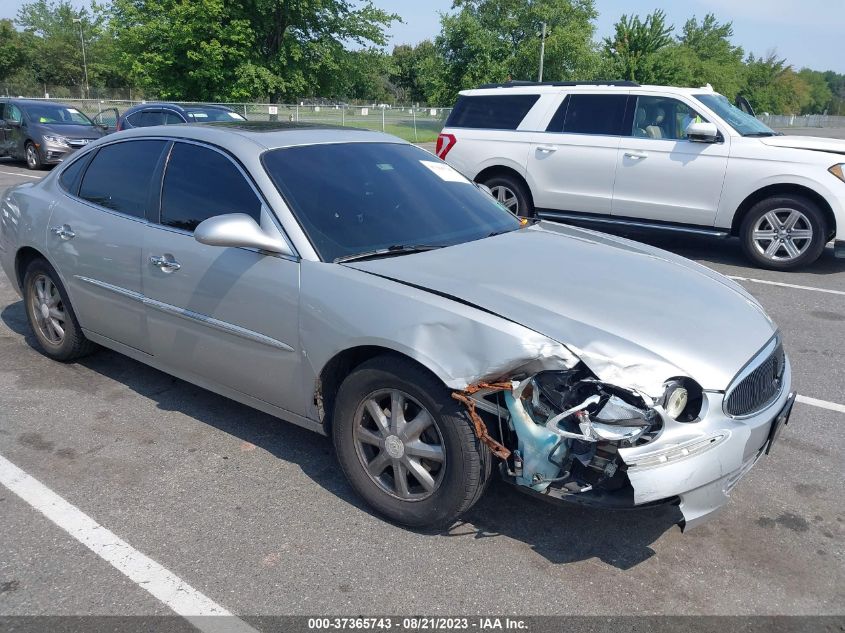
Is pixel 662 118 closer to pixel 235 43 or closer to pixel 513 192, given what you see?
pixel 513 192

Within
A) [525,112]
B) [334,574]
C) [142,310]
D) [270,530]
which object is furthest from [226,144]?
[525,112]

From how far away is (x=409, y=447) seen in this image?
9.81ft

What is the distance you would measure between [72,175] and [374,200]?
7.56 ft

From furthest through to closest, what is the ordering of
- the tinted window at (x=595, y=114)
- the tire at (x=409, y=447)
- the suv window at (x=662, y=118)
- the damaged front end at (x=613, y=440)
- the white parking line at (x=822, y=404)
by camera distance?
1. the tinted window at (x=595, y=114)
2. the suv window at (x=662, y=118)
3. the white parking line at (x=822, y=404)
4. the tire at (x=409, y=447)
5. the damaged front end at (x=613, y=440)

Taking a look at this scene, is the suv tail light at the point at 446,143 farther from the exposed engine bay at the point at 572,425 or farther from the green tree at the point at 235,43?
the green tree at the point at 235,43

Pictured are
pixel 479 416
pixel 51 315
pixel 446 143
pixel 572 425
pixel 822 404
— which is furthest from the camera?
pixel 446 143

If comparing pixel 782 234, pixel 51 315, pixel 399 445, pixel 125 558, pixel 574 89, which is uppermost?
pixel 574 89

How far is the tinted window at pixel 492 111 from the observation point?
30.9 ft

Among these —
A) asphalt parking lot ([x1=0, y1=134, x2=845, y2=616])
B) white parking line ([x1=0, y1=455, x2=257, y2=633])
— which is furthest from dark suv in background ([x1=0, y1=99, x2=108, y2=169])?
white parking line ([x1=0, y1=455, x2=257, y2=633])

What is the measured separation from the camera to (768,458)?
3.84 meters

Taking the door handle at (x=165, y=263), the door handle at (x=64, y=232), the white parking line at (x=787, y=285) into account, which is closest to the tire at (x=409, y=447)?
the door handle at (x=165, y=263)

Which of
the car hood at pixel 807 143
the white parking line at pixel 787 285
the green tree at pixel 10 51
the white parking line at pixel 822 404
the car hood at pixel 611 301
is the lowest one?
the white parking line at pixel 822 404

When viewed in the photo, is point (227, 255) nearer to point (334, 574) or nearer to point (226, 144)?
point (226, 144)

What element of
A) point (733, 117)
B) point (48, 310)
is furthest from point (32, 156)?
point (733, 117)
